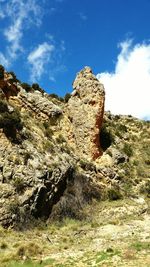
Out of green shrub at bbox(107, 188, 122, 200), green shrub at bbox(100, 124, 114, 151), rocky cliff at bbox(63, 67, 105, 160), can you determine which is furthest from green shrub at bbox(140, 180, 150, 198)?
green shrub at bbox(100, 124, 114, 151)

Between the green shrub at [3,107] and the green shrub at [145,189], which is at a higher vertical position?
the green shrub at [3,107]

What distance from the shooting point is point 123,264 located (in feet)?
75.9

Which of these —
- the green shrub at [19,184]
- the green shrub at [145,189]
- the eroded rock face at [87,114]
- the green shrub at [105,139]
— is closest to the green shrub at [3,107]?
the green shrub at [19,184]

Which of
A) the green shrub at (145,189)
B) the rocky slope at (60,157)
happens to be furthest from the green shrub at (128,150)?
the green shrub at (145,189)

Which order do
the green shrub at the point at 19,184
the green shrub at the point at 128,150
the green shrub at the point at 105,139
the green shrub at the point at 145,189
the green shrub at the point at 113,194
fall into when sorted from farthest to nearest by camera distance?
the green shrub at the point at 128,150
the green shrub at the point at 105,139
the green shrub at the point at 145,189
the green shrub at the point at 113,194
the green shrub at the point at 19,184

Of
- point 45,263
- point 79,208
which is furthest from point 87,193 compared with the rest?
point 45,263

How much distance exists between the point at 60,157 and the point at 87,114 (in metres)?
9.89


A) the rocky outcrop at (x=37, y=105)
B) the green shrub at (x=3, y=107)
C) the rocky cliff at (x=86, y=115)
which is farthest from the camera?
the rocky outcrop at (x=37, y=105)

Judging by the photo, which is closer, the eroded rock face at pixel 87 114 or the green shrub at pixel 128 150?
the eroded rock face at pixel 87 114

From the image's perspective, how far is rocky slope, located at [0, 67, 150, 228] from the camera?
36.1 m

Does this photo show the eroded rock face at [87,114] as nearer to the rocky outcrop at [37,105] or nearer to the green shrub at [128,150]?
the rocky outcrop at [37,105]

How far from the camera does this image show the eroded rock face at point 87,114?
4947 cm

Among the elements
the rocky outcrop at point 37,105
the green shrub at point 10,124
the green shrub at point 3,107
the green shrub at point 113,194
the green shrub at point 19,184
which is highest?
the rocky outcrop at point 37,105

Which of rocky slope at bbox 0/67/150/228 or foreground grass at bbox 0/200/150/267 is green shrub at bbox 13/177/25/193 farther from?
foreground grass at bbox 0/200/150/267
